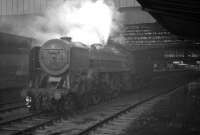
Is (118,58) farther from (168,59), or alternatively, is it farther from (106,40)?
(168,59)

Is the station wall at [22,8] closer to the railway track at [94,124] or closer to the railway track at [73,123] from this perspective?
the railway track at [94,124]

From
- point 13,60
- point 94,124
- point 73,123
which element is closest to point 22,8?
point 13,60

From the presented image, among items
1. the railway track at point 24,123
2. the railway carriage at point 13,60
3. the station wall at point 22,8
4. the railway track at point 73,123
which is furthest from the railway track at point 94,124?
the station wall at point 22,8

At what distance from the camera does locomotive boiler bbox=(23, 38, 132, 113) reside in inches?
398

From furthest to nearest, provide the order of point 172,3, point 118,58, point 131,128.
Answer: point 118,58
point 131,128
point 172,3

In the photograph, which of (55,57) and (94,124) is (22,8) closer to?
(55,57)

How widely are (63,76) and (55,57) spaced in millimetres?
911

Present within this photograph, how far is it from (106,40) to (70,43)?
6.25m

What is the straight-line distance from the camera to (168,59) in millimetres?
25250

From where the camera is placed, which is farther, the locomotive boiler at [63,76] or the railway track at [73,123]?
the locomotive boiler at [63,76]

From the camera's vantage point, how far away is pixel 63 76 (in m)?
10.5

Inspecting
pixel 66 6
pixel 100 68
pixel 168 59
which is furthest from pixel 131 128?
pixel 168 59

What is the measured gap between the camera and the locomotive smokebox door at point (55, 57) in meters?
10.4

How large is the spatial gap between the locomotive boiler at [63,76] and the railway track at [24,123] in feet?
1.38
